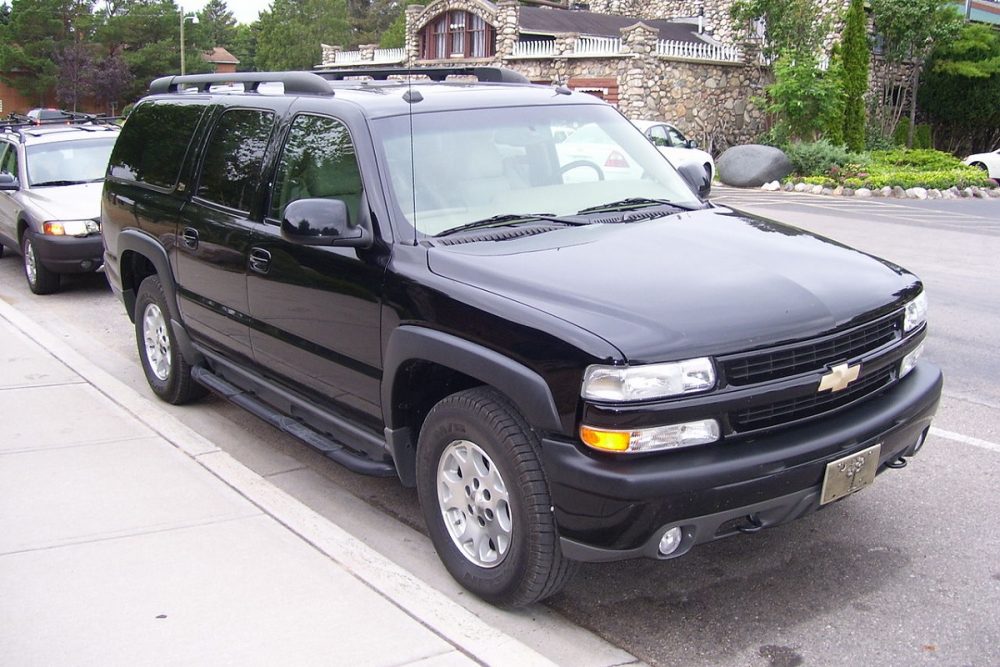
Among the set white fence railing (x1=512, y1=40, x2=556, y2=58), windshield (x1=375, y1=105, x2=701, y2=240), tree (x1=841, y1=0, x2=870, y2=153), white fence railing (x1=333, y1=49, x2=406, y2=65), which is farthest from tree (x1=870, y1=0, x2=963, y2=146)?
windshield (x1=375, y1=105, x2=701, y2=240)

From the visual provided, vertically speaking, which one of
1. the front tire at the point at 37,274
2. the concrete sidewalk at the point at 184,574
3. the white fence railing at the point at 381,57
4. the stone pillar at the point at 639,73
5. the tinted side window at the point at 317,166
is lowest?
the concrete sidewalk at the point at 184,574

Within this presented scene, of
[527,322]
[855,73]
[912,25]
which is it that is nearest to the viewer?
[527,322]

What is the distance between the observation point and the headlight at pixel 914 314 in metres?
4.15

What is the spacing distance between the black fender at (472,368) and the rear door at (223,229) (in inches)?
54.6

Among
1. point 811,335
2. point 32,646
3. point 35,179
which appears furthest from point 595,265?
point 35,179

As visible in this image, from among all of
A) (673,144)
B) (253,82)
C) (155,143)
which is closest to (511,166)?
(253,82)

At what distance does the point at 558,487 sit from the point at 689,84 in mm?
30962

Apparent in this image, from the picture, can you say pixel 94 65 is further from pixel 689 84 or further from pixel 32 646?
pixel 32 646

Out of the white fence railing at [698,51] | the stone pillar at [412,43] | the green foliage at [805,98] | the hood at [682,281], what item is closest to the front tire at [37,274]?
the hood at [682,281]

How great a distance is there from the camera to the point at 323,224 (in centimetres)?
418

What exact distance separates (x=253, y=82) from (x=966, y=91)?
3451cm

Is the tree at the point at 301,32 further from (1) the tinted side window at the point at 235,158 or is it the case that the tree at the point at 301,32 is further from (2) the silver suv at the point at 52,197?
(1) the tinted side window at the point at 235,158

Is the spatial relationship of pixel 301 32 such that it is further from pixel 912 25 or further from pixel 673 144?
pixel 673 144

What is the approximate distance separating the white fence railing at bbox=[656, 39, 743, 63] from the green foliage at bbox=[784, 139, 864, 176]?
7384 millimetres
